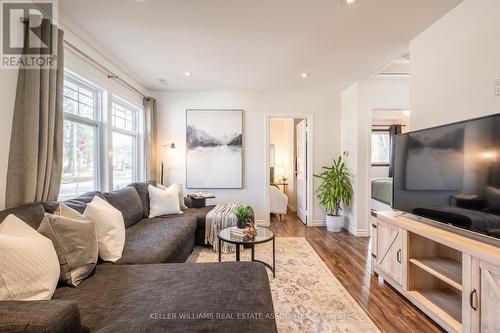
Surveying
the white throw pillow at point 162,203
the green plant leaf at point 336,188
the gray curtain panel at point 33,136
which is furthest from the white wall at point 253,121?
the gray curtain panel at point 33,136

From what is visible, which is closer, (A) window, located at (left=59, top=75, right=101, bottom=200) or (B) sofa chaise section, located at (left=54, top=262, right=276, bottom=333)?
(B) sofa chaise section, located at (left=54, top=262, right=276, bottom=333)

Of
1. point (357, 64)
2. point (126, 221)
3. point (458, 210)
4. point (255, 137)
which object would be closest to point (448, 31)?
point (357, 64)

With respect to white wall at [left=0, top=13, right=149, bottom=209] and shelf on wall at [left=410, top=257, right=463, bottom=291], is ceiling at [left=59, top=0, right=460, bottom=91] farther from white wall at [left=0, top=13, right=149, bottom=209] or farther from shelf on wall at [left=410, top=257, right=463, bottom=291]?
shelf on wall at [left=410, top=257, right=463, bottom=291]

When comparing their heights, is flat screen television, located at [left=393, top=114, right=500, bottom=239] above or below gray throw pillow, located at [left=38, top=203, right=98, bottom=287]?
above

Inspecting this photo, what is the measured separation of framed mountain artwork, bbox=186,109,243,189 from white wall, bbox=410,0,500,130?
9.26 ft

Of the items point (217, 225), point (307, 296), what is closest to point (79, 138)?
point (217, 225)

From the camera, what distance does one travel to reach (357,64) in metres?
3.21

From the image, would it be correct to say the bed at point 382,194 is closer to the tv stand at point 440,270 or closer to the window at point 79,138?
the tv stand at point 440,270

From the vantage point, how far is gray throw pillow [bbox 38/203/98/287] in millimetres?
1397

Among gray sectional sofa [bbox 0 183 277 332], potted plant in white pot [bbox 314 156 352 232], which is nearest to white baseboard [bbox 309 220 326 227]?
potted plant in white pot [bbox 314 156 352 232]

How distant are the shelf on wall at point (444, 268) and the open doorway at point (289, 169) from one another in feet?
8.56

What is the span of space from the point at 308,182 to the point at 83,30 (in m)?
4.00

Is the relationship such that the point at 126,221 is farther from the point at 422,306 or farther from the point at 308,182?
the point at 308,182

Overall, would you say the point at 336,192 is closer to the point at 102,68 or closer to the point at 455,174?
the point at 455,174
